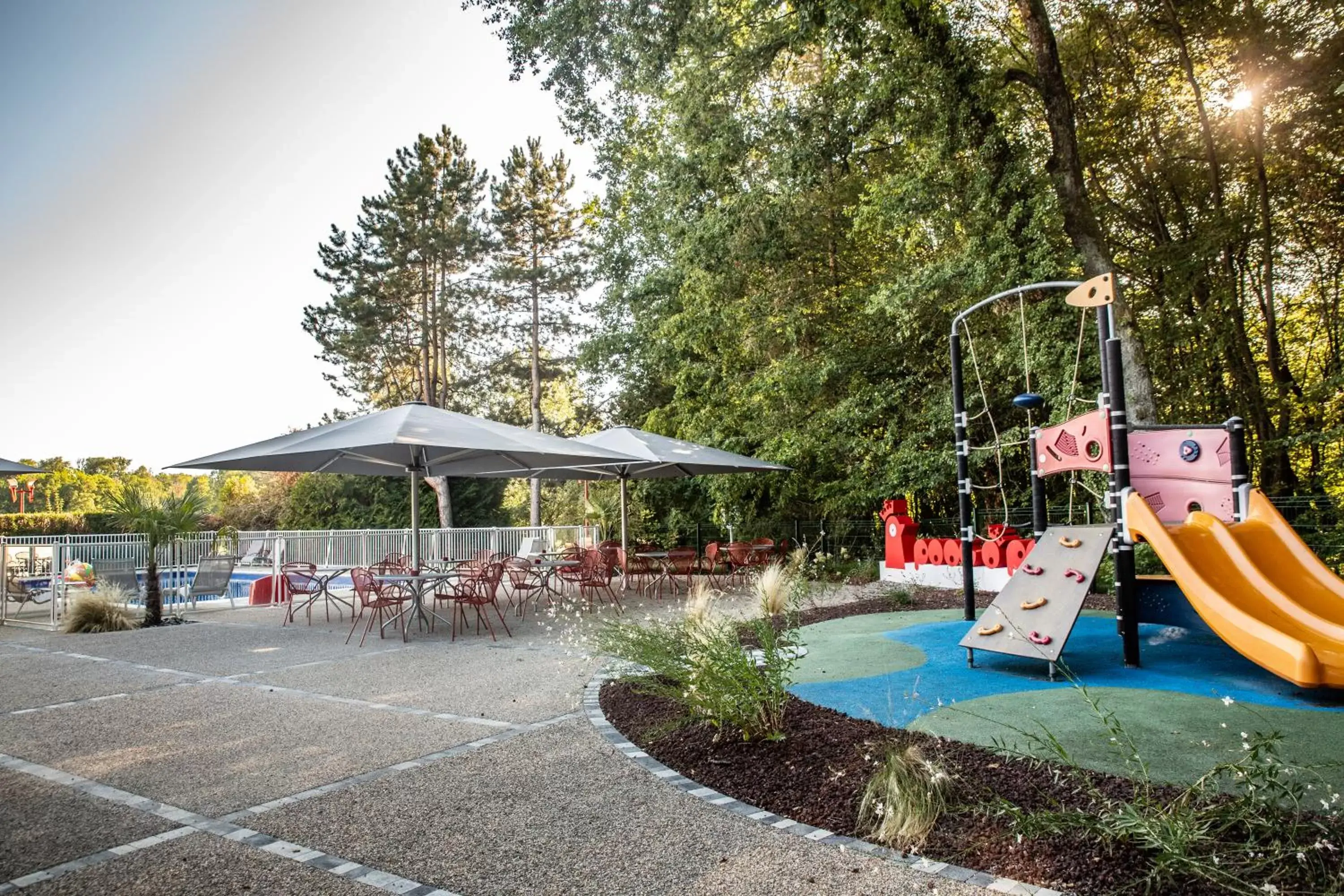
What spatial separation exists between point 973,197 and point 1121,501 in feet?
21.7

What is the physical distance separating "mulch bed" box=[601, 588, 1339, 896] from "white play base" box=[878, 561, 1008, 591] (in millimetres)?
6918

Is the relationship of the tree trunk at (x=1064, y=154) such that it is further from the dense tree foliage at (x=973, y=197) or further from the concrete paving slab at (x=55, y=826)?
the concrete paving slab at (x=55, y=826)

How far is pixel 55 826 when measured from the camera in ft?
11.4

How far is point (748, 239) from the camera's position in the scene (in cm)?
1424

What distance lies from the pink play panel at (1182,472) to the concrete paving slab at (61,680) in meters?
8.74

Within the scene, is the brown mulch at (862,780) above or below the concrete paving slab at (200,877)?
below

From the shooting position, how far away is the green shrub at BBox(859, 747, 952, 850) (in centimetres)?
312

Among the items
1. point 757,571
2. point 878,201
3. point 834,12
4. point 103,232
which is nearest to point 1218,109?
point 878,201

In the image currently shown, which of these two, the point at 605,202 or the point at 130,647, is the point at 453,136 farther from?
the point at 130,647

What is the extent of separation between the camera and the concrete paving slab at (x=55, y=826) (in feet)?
10.3

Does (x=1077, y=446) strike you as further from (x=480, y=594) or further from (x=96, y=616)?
(x=96, y=616)

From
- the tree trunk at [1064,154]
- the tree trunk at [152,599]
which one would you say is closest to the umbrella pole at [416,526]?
the tree trunk at [152,599]

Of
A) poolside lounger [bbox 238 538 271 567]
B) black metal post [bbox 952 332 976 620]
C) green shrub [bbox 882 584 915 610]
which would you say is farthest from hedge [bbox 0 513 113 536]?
black metal post [bbox 952 332 976 620]

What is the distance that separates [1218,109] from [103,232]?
17.2 metres
